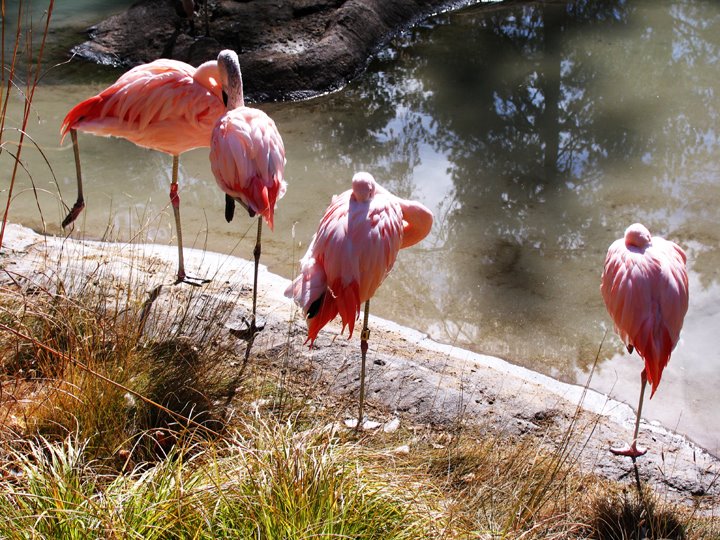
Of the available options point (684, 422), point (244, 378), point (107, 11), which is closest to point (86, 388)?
point (244, 378)

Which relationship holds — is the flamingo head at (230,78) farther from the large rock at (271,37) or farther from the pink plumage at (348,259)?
the large rock at (271,37)

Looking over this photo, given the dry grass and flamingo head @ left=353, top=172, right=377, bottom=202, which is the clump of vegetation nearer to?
the dry grass

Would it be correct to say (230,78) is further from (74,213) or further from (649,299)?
(649,299)

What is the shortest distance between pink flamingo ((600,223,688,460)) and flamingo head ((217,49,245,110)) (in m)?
2.22

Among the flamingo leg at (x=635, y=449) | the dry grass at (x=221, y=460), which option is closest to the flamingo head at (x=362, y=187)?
the dry grass at (x=221, y=460)

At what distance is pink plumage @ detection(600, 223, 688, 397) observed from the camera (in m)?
3.36

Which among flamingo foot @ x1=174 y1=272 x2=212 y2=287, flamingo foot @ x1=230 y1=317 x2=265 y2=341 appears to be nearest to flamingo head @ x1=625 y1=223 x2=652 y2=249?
flamingo foot @ x1=230 y1=317 x2=265 y2=341

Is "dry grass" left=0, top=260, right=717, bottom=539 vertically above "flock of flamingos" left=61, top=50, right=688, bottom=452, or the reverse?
"flock of flamingos" left=61, top=50, right=688, bottom=452

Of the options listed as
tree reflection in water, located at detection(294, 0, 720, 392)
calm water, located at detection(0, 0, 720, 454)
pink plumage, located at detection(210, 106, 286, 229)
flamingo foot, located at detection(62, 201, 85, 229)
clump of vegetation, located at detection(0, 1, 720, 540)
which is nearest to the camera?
clump of vegetation, located at detection(0, 1, 720, 540)

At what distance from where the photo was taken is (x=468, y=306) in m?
4.97

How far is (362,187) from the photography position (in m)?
3.39

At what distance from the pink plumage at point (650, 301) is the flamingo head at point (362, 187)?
113 centimetres

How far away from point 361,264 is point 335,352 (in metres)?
0.98

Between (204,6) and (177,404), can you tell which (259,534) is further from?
(204,6)
